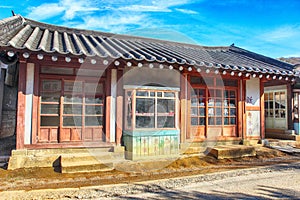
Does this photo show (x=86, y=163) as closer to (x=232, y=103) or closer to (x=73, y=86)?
(x=73, y=86)

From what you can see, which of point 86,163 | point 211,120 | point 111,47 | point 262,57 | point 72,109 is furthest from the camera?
point 262,57

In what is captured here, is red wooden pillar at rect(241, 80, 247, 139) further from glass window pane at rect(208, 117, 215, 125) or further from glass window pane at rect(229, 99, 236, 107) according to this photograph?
glass window pane at rect(208, 117, 215, 125)

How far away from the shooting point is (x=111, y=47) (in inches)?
271

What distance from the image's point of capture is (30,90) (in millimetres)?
5766

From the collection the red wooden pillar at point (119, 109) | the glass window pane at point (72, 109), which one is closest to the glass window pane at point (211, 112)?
the red wooden pillar at point (119, 109)

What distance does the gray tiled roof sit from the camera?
547cm

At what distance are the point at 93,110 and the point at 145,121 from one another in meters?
1.50

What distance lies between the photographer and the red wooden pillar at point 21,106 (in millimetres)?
5570

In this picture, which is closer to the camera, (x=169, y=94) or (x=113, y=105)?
(x=113, y=105)

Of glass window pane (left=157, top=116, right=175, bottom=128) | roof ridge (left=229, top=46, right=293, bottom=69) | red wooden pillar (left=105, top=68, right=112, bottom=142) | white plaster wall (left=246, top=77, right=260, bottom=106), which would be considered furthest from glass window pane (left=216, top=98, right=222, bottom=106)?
red wooden pillar (left=105, top=68, right=112, bottom=142)

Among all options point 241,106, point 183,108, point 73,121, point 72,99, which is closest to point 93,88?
point 72,99

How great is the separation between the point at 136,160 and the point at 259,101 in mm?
5312

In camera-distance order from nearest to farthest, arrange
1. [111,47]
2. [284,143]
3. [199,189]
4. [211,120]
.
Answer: [199,189], [111,47], [211,120], [284,143]

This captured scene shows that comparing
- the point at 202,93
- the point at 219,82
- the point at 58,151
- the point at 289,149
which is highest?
the point at 219,82
